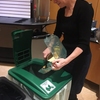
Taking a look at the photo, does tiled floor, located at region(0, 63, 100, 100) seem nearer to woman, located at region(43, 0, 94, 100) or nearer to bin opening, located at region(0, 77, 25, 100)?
woman, located at region(43, 0, 94, 100)

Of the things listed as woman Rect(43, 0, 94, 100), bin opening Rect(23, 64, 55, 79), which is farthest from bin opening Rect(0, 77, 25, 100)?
woman Rect(43, 0, 94, 100)

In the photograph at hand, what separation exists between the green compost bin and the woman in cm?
11

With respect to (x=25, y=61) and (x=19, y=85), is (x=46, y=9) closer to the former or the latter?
(x=25, y=61)

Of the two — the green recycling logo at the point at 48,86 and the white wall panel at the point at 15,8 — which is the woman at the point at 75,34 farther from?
the white wall panel at the point at 15,8

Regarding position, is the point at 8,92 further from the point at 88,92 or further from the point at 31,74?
the point at 88,92

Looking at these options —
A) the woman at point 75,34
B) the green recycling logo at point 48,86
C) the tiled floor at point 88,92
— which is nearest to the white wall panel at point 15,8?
the tiled floor at point 88,92

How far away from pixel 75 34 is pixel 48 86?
0.44 meters

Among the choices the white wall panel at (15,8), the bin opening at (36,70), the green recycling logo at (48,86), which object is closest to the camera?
the green recycling logo at (48,86)

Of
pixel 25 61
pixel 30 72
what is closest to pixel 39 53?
pixel 25 61

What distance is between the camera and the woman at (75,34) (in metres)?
0.94

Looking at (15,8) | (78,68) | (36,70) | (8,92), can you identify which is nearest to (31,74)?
(36,70)

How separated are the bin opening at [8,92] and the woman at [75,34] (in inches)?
12.2

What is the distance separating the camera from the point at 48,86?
941mm

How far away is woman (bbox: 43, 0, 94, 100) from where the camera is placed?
3.09 ft
